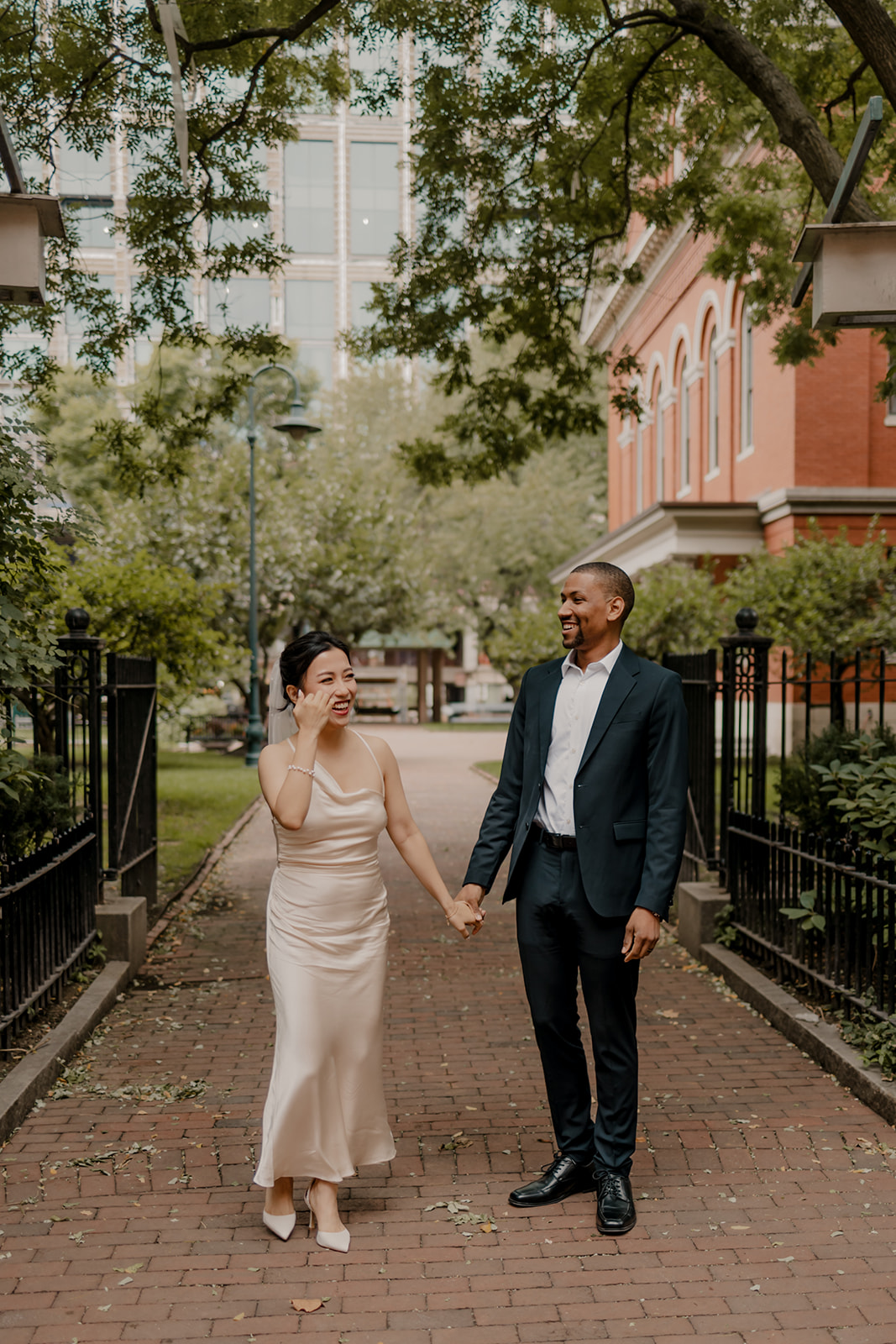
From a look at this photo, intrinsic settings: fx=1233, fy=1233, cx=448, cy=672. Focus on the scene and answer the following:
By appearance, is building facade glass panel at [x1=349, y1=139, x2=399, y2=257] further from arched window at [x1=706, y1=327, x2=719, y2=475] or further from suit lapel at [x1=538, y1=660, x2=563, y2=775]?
suit lapel at [x1=538, y1=660, x2=563, y2=775]

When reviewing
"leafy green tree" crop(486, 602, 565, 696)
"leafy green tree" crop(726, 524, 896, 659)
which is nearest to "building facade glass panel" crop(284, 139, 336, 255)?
"leafy green tree" crop(486, 602, 565, 696)

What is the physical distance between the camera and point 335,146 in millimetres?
66312

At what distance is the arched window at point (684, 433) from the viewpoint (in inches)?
1183

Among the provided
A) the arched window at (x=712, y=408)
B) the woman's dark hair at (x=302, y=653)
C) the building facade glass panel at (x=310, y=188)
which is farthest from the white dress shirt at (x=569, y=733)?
the building facade glass panel at (x=310, y=188)

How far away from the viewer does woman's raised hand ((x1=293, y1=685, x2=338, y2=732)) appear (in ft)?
12.6

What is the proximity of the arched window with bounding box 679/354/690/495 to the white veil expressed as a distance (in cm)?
2687

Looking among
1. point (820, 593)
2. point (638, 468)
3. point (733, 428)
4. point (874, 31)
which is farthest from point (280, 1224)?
point (638, 468)

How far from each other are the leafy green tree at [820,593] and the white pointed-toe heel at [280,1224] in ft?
49.7

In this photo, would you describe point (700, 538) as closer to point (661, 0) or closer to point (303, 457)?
point (661, 0)

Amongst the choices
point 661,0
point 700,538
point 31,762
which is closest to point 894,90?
point 661,0

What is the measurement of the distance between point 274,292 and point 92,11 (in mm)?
56916

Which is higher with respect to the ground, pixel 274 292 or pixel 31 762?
pixel 274 292

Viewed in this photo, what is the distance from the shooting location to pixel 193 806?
16.5 meters

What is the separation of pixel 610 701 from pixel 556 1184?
5.47 ft
